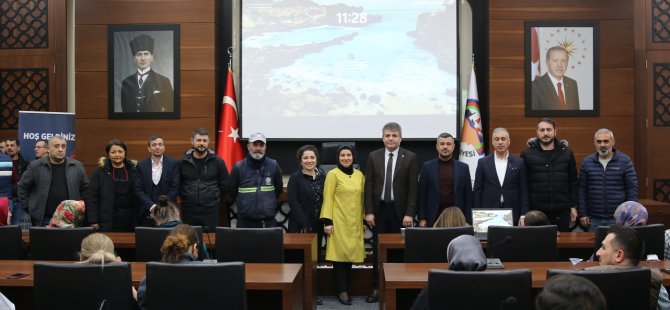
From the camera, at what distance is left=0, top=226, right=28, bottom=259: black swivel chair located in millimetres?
3936

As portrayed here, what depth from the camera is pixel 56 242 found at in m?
3.92

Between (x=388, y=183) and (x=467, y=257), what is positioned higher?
(x=388, y=183)

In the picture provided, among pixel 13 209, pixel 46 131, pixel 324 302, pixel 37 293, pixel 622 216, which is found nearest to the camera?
pixel 37 293

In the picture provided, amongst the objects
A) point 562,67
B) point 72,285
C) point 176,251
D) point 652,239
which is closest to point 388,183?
point 652,239

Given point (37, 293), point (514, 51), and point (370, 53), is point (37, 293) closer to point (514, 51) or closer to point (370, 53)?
point (370, 53)

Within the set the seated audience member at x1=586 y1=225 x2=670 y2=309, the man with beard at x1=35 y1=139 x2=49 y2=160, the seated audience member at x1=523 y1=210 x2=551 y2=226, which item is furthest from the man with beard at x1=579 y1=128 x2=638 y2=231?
the man with beard at x1=35 y1=139 x2=49 y2=160

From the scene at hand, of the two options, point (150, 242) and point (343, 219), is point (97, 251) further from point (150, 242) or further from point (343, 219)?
point (343, 219)

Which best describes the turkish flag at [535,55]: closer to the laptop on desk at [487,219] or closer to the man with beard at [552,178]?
the man with beard at [552,178]

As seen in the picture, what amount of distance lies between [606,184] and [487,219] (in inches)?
61.5

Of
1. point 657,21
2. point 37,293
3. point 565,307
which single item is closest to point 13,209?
point 37,293

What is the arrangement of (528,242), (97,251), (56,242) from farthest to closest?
(56,242)
(528,242)
(97,251)

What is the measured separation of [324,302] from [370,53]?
3.42 meters

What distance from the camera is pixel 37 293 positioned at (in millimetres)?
2707

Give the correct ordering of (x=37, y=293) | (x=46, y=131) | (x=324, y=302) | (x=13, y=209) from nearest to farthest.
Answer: (x=37, y=293)
(x=324, y=302)
(x=13, y=209)
(x=46, y=131)
